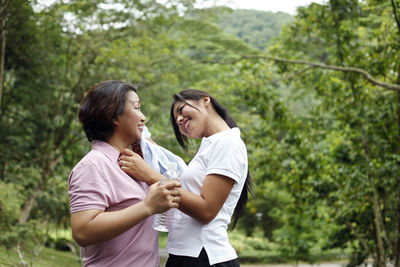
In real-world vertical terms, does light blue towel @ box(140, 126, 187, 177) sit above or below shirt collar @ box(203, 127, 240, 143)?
below

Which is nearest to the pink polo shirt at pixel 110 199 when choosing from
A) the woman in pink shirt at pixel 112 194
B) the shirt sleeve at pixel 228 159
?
the woman in pink shirt at pixel 112 194

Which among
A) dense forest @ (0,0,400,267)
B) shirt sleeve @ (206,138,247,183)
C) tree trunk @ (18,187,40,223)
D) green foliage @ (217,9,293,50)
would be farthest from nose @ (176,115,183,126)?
Result: green foliage @ (217,9,293,50)

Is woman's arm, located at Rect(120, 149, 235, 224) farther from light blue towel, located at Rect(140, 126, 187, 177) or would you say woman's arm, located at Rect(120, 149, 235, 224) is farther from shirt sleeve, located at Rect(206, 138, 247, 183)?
light blue towel, located at Rect(140, 126, 187, 177)

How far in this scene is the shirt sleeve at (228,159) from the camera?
74.1 inches

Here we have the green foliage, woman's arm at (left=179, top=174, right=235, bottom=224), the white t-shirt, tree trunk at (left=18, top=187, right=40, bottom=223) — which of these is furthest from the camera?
the green foliage

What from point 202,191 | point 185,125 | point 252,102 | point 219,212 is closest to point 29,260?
point 252,102

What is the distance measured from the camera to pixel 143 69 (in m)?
10.2

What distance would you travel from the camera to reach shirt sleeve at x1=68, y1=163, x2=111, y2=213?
1.68 metres

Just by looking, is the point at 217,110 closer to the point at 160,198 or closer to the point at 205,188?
the point at 205,188

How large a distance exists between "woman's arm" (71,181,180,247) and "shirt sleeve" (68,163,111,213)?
28 mm

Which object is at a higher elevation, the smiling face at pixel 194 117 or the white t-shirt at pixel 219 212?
the smiling face at pixel 194 117

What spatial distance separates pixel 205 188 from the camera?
186 cm

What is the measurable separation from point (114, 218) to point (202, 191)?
391 millimetres

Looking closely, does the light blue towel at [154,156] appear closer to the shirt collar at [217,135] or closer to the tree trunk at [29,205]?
the shirt collar at [217,135]
